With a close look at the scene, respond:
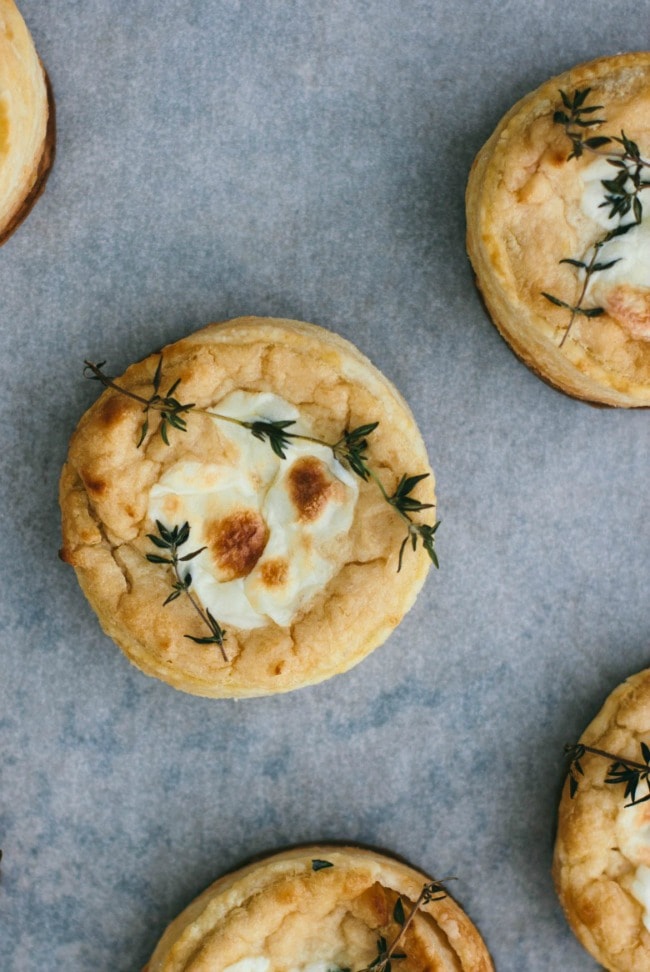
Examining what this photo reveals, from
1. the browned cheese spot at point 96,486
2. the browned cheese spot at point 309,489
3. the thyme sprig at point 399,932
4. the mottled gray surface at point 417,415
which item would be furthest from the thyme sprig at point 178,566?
the thyme sprig at point 399,932

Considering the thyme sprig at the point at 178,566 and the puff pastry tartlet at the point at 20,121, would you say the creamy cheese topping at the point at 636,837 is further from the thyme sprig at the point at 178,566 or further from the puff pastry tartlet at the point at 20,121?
the puff pastry tartlet at the point at 20,121

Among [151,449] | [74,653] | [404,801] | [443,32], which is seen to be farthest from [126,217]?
[404,801]

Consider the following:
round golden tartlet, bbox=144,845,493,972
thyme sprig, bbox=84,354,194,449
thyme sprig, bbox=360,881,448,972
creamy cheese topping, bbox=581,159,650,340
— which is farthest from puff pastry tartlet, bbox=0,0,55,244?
thyme sprig, bbox=360,881,448,972

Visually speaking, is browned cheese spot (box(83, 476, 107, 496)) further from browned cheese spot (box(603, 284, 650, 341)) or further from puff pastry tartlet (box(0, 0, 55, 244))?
browned cheese spot (box(603, 284, 650, 341))

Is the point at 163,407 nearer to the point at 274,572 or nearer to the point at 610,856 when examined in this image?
the point at 274,572

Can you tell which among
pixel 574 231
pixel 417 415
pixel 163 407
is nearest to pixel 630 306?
pixel 574 231

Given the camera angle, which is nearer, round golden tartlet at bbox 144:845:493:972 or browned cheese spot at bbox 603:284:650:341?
browned cheese spot at bbox 603:284:650:341
